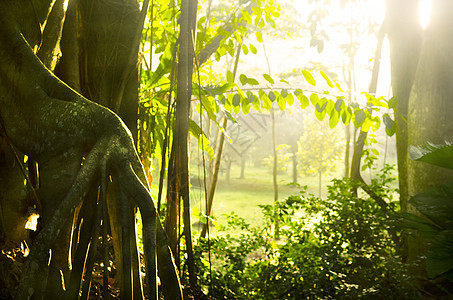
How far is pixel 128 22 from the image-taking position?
2.33 m

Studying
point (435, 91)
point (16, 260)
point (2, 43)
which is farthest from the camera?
point (435, 91)

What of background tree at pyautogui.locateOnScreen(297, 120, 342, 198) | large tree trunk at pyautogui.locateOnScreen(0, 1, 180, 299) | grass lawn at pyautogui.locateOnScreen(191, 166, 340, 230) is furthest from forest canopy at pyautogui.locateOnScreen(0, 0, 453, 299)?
background tree at pyautogui.locateOnScreen(297, 120, 342, 198)

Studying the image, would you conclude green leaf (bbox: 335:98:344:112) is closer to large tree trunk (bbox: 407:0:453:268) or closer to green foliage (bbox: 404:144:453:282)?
green foliage (bbox: 404:144:453:282)

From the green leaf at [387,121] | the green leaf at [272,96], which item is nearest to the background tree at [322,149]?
the green leaf at [387,121]

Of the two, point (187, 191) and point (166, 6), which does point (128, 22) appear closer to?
point (187, 191)

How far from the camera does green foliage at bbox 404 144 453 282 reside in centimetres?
271

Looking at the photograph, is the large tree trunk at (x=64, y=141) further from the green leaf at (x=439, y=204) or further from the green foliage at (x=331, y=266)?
the green leaf at (x=439, y=204)

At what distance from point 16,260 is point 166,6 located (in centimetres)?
252

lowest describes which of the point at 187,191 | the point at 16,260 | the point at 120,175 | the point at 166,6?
the point at 16,260

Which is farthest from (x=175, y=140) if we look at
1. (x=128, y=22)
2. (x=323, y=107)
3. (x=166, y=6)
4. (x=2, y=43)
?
(x=166, y=6)

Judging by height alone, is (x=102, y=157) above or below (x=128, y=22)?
below

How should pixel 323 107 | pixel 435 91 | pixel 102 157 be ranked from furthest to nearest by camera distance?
1. pixel 435 91
2. pixel 323 107
3. pixel 102 157

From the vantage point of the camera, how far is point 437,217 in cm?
294

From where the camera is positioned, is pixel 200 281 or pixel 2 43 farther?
pixel 200 281
